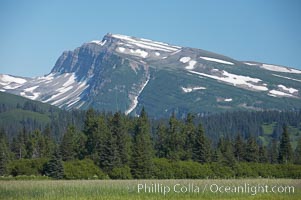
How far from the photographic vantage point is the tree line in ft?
292

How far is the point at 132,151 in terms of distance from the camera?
9369cm

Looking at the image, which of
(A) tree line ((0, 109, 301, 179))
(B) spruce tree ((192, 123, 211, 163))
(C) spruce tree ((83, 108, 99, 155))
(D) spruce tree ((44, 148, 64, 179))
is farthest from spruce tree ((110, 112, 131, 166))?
(B) spruce tree ((192, 123, 211, 163))

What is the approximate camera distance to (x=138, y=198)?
147 feet

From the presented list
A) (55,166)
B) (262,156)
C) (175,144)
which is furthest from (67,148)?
(262,156)

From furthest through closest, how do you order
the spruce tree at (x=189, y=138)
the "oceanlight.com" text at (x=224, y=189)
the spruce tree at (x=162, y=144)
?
the spruce tree at (x=162, y=144) → the spruce tree at (x=189, y=138) → the "oceanlight.com" text at (x=224, y=189)

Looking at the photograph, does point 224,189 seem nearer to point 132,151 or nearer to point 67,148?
point 132,151

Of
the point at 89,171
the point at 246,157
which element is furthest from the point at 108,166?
the point at 246,157

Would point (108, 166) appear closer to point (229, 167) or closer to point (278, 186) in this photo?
point (229, 167)

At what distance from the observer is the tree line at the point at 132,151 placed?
8912 centimetres

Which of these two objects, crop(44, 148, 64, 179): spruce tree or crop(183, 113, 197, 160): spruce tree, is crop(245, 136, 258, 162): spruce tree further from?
crop(44, 148, 64, 179): spruce tree

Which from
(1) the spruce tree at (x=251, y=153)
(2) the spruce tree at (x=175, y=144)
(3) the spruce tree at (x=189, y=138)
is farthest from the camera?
(1) the spruce tree at (x=251, y=153)

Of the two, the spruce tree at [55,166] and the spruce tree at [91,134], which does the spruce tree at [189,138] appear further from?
the spruce tree at [55,166]

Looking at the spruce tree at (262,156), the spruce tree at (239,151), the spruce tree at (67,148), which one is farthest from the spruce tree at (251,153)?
the spruce tree at (67,148)

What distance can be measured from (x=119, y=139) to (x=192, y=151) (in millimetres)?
12648
